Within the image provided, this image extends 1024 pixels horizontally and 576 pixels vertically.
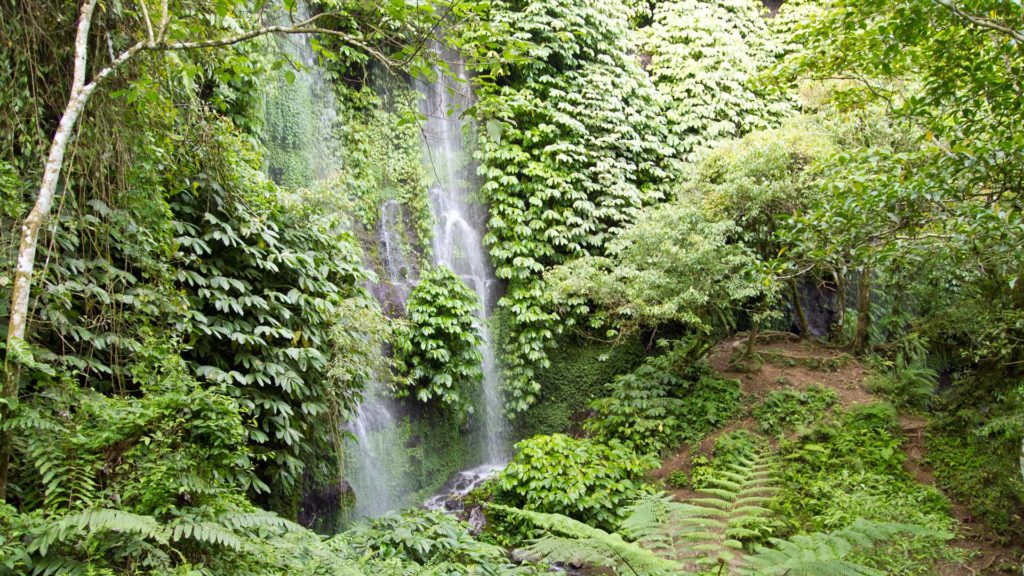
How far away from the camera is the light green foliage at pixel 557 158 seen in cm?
1032

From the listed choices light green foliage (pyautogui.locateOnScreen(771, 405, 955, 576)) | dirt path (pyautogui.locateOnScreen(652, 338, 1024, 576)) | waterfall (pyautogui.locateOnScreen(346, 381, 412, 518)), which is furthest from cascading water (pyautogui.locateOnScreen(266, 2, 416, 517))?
light green foliage (pyautogui.locateOnScreen(771, 405, 955, 576))

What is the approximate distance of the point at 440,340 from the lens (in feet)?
28.9

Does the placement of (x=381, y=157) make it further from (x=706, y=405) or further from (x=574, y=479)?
(x=706, y=405)

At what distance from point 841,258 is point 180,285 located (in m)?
5.65

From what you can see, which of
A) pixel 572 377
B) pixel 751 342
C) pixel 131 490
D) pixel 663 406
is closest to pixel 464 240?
pixel 572 377

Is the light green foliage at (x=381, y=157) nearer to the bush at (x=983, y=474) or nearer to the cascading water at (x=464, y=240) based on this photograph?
the cascading water at (x=464, y=240)

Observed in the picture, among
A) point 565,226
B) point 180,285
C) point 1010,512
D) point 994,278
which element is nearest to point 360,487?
point 180,285

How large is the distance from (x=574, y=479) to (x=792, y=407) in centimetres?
361

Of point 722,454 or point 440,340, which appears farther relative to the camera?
point 440,340

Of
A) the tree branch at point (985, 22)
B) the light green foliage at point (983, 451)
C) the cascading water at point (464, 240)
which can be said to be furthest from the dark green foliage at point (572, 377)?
the tree branch at point (985, 22)

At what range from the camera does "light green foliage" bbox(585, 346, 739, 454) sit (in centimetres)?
859

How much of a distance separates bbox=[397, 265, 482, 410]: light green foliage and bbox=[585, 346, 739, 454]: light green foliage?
6.60ft

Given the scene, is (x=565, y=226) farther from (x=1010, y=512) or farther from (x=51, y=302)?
(x=51, y=302)

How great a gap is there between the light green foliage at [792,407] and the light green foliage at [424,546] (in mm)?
4966
